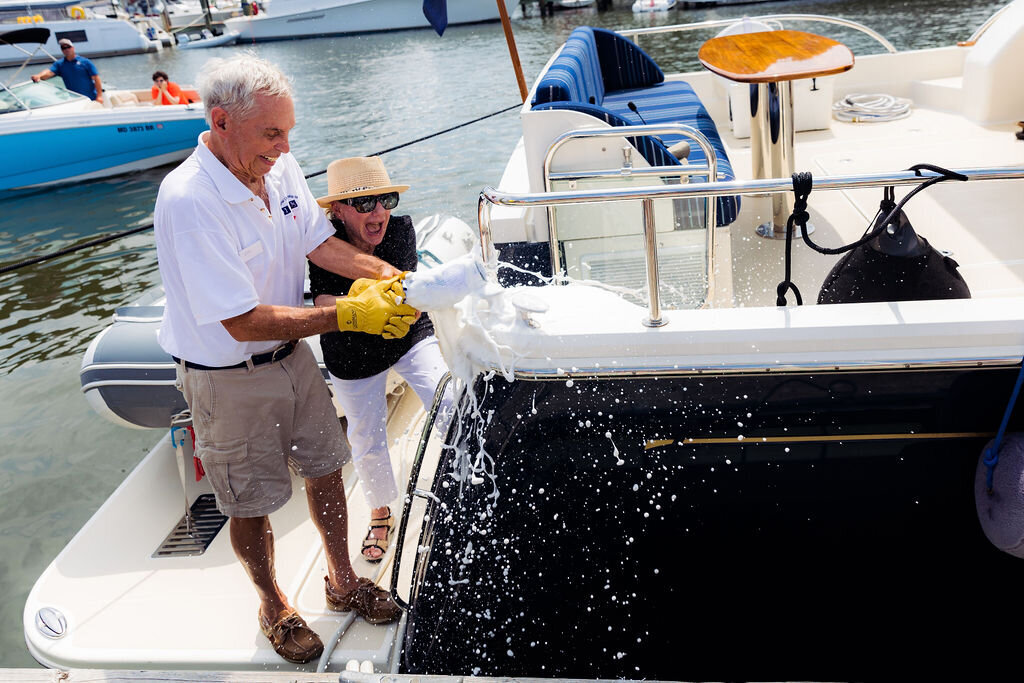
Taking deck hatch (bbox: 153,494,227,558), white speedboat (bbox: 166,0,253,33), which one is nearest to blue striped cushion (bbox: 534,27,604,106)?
deck hatch (bbox: 153,494,227,558)

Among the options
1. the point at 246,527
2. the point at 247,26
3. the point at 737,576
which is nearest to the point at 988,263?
the point at 737,576

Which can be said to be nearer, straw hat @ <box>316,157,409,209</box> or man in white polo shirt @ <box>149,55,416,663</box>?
man in white polo shirt @ <box>149,55,416,663</box>

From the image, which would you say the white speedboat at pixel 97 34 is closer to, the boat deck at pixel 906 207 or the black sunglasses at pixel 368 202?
the boat deck at pixel 906 207

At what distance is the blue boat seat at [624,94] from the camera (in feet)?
11.3

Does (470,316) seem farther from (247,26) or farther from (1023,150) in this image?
(247,26)

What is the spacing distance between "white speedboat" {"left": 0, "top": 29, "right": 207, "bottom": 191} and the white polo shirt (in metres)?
10.7

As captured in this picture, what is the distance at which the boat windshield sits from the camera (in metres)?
11.4

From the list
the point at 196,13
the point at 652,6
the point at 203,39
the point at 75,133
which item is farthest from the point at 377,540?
the point at 196,13

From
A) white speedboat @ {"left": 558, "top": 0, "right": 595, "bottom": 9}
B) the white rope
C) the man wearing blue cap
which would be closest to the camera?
the white rope

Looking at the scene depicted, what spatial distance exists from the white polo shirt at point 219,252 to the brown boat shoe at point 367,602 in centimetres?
92

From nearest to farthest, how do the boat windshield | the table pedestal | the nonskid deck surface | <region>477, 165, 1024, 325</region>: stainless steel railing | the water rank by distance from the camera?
<region>477, 165, 1024, 325</region>: stainless steel railing, the nonskid deck surface, the table pedestal, the water, the boat windshield

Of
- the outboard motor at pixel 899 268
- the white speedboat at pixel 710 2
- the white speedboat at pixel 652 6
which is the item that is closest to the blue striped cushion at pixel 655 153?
the outboard motor at pixel 899 268

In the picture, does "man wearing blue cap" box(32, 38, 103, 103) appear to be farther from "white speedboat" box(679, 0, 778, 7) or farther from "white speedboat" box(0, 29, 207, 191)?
"white speedboat" box(679, 0, 778, 7)

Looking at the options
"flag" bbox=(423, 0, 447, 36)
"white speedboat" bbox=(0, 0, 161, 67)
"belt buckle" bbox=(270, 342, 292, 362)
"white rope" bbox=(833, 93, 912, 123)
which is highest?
"white speedboat" bbox=(0, 0, 161, 67)
